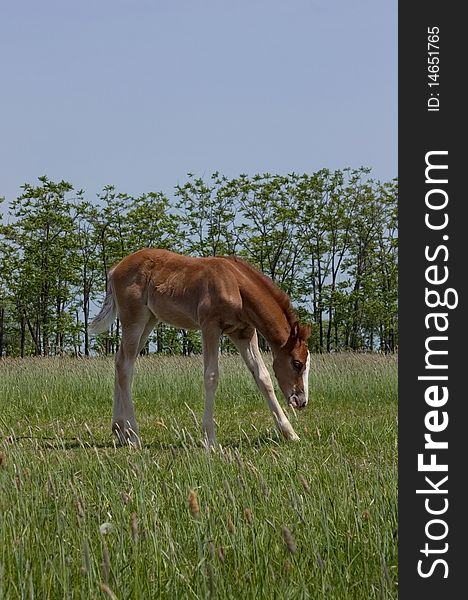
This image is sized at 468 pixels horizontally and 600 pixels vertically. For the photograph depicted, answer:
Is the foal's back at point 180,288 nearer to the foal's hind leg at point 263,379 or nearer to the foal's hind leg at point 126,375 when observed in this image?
the foal's hind leg at point 126,375

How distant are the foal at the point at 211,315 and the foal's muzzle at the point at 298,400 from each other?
0.03ft

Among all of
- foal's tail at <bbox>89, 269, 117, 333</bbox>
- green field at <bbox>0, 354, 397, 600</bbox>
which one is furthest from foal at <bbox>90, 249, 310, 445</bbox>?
green field at <bbox>0, 354, 397, 600</bbox>

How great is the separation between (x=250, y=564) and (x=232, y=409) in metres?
9.01

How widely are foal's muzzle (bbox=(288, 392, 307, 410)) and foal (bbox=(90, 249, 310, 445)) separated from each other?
1 cm

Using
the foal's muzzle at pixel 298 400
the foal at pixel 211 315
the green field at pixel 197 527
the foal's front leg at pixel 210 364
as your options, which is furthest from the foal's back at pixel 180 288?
the green field at pixel 197 527

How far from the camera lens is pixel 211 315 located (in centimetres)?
934

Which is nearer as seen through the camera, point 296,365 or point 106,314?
point 296,365

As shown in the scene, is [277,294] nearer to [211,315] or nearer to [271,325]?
[271,325]

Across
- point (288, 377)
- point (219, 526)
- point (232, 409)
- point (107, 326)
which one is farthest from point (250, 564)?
point (232, 409)

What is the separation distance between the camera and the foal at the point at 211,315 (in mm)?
9352

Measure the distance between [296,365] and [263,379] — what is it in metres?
0.53

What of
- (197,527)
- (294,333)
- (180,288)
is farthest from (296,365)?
(197,527)

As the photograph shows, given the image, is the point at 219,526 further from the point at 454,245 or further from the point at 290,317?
the point at 290,317

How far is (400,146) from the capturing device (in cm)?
321
